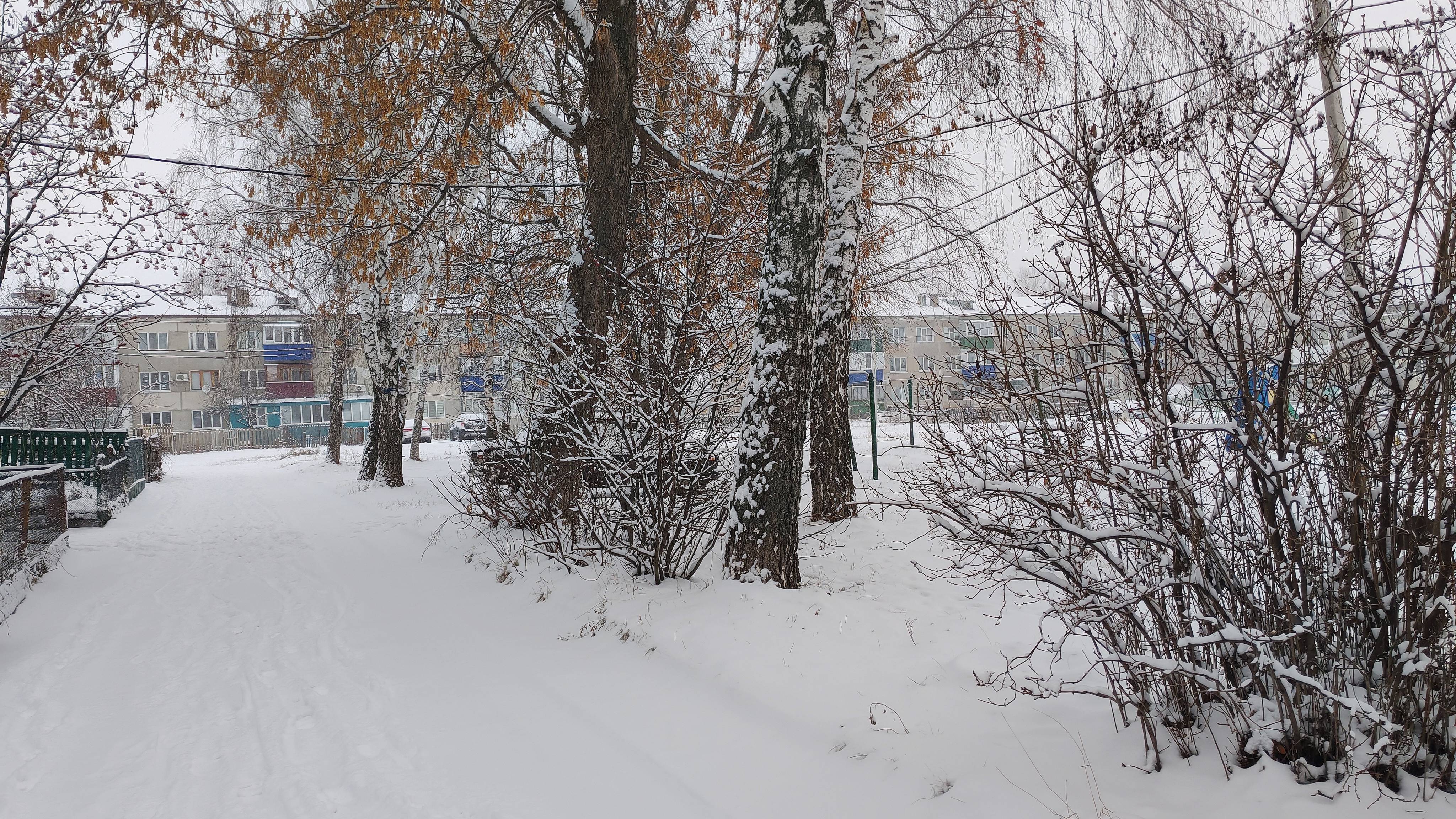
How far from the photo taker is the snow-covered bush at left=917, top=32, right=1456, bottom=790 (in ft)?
8.59

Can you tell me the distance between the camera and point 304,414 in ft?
189

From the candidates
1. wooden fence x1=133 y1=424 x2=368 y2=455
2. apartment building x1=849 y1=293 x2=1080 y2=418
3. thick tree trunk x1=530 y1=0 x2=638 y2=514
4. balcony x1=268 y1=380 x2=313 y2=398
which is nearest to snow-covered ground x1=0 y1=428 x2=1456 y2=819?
A: apartment building x1=849 y1=293 x2=1080 y2=418

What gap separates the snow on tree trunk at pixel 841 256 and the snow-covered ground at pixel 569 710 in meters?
1.08

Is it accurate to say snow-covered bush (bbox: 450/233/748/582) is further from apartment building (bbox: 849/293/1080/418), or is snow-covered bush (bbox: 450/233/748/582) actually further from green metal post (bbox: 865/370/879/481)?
green metal post (bbox: 865/370/879/481)

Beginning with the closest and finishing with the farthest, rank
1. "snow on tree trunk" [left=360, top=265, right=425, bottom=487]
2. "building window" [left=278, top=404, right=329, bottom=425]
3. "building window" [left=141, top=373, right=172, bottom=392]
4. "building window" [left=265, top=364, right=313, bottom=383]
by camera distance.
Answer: "snow on tree trunk" [left=360, top=265, right=425, bottom=487] < "building window" [left=141, top=373, right=172, bottom=392] < "building window" [left=278, top=404, right=329, bottom=425] < "building window" [left=265, top=364, right=313, bottom=383]

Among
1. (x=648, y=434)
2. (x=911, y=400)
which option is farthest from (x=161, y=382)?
(x=911, y=400)

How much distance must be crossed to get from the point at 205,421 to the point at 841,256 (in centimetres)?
6058

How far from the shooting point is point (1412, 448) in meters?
2.62

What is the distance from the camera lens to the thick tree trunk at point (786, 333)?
6035 millimetres

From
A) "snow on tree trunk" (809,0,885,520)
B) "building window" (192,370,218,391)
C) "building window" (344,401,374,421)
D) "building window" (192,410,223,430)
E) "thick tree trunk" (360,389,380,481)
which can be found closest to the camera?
"snow on tree trunk" (809,0,885,520)

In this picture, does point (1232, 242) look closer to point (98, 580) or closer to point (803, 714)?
point (803, 714)

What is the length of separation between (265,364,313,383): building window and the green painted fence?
4671 cm

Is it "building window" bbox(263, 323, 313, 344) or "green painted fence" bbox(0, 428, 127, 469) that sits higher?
"building window" bbox(263, 323, 313, 344)

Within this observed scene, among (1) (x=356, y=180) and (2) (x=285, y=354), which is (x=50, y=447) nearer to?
(1) (x=356, y=180)
